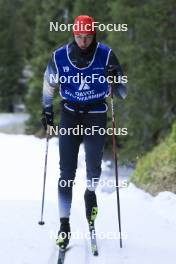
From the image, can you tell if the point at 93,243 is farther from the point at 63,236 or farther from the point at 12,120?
the point at 12,120

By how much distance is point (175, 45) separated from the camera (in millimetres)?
22078

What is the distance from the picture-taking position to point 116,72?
580 cm

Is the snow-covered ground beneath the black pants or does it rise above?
above

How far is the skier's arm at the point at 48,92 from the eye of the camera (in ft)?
19.1

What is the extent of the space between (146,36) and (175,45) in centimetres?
122

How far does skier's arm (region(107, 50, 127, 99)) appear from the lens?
18.9ft

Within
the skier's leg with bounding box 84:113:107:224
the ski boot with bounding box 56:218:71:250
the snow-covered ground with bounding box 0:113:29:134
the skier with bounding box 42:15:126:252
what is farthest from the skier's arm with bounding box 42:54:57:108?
the snow-covered ground with bounding box 0:113:29:134

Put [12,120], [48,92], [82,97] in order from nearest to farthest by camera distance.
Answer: [82,97] → [48,92] → [12,120]

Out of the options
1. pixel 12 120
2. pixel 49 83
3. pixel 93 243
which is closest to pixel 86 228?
pixel 93 243

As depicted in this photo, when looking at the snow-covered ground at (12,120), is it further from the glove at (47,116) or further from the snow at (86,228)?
the glove at (47,116)

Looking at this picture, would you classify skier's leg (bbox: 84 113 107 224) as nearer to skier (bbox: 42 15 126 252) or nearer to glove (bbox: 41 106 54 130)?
skier (bbox: 42 15 126 252)

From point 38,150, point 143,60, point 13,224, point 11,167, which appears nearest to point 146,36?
point 143,60

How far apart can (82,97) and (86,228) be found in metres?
1.87

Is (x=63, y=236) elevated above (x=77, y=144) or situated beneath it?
situated beneath
